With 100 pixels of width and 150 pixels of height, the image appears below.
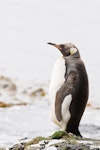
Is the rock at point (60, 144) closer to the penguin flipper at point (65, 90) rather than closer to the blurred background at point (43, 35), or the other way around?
the penguin flipper at point (65, 90)

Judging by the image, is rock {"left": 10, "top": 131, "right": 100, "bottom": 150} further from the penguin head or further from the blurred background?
the blurred background

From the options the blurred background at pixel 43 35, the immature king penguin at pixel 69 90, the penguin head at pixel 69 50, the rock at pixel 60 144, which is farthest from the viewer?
the blurred background at pixel 43 35

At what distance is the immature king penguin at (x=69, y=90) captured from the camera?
25.2 ft

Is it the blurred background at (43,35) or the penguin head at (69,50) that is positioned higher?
the penguin head at (69,50)

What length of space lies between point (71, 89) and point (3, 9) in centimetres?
1919

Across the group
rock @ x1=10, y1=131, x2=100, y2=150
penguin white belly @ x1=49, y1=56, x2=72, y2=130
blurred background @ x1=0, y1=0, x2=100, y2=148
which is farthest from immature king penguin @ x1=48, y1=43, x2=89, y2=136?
blurred background @ x1=0, y1=0, x2=100, y2=148

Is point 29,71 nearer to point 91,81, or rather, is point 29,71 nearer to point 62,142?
point 91,81

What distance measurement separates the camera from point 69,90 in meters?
7.74

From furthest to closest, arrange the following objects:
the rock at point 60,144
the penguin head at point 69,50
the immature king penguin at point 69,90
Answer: the penguin head at point 69,50, the immature king penguin at point 69,90, the rock at point 60,144

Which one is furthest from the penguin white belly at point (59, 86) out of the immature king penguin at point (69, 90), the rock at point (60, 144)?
the rock at point (60, 144)

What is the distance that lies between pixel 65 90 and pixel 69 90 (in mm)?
70

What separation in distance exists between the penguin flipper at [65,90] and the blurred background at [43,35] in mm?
3993

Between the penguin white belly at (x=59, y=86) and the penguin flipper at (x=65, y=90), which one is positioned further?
the penguin white belly at (x=59, y=86)

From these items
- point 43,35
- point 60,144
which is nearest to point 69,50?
point 60,144
